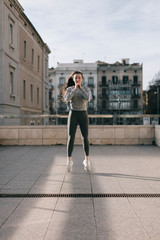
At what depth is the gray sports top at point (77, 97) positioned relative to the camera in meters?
5.53

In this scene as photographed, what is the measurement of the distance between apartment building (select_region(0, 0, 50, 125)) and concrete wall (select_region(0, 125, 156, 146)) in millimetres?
8130

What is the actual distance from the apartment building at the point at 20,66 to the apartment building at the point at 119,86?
35.2 m

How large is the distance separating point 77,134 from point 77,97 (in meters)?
5.00

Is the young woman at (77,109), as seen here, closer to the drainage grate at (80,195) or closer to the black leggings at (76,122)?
the black leggings at (76,122)

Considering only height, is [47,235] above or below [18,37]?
below

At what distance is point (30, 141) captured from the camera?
10617 millimetres

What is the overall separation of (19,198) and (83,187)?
3.36ft

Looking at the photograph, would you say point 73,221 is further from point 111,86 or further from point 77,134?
point 111,86

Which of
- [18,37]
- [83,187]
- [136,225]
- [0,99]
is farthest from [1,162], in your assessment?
[18,37]

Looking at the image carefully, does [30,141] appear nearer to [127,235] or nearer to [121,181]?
[121,181]

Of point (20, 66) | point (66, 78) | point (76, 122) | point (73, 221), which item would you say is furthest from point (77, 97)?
point (66, 78)

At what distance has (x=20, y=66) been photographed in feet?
78.3

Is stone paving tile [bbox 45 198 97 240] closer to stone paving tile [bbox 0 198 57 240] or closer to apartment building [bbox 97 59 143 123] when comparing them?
stone paving tile [bbox 0 198 57 240]

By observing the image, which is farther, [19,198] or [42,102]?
[42,102]
